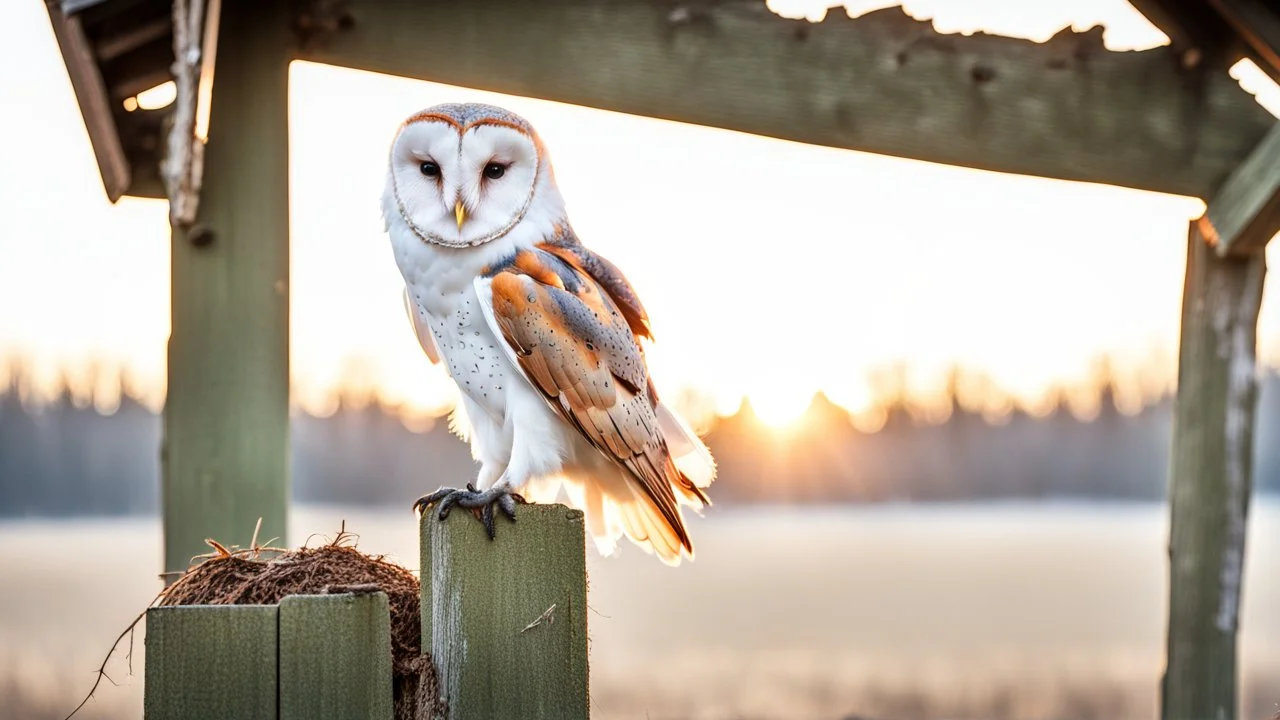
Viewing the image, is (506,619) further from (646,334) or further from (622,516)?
(646,334)

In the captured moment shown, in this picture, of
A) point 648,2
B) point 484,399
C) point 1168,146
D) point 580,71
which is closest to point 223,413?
point 484,399

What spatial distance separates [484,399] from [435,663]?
3.38 feet

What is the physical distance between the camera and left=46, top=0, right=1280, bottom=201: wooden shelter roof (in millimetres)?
3359

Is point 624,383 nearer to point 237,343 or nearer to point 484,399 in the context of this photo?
point 484,399

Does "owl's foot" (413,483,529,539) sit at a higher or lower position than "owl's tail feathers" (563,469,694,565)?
higher

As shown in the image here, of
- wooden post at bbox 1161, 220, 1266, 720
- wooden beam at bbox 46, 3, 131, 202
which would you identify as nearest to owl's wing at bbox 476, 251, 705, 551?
wooden beam at bbox 46, 3, 131, 202

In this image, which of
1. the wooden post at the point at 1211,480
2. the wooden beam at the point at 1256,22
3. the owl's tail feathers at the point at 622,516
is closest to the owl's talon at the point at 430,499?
the owl's tail feathers at the point at 622,516

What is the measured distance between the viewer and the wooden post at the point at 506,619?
2.02 meters

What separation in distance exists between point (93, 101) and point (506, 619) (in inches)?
75.8

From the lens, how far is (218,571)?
2270 mm

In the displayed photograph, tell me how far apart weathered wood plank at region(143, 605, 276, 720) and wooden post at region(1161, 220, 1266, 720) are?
9.24 feet

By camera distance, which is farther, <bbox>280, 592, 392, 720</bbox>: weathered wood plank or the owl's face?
the owl's face

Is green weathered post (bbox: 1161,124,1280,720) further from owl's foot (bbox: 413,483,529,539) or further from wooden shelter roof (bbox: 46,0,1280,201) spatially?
owl's foot (bbox: 413,483,529,539)

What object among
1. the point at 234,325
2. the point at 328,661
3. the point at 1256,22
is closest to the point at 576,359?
the point at 234,325
